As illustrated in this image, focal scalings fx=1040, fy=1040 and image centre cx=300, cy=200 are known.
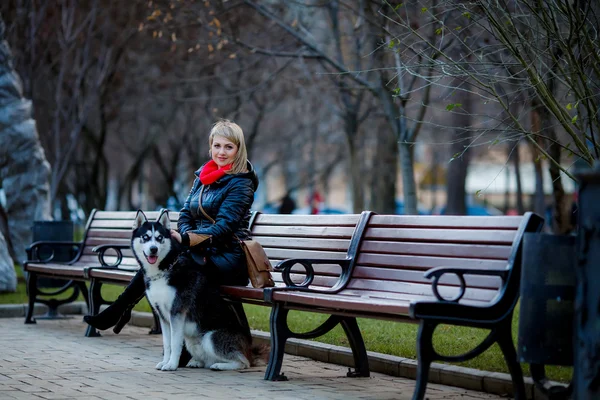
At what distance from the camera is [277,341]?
8.08 m

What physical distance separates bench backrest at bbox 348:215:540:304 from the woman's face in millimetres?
1417

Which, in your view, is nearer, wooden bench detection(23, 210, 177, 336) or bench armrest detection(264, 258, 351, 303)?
bench armrest detection(264, 258, 351, 303)

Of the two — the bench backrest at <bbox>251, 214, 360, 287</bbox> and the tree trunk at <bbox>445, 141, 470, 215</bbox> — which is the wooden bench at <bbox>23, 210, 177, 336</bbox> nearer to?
the bench backrest at <bbox>251, 214, 360, 287</bbox>

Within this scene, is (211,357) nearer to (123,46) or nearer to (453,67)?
(453,67)

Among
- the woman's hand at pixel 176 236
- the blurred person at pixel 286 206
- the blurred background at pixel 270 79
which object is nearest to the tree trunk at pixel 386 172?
the blurred background at pixel 270 79

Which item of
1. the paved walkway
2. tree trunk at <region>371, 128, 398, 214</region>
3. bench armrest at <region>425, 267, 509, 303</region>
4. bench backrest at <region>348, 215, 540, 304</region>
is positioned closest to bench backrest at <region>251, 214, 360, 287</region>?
bench backrest at <region>348, 215, 540, 304</region>

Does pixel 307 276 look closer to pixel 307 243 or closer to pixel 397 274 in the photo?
pixel 307 243

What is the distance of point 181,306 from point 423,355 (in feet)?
8.69

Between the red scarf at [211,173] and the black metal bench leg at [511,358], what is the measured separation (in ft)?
10.5

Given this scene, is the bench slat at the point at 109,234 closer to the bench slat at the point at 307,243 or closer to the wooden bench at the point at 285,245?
the wooden bench at the point at 285,245

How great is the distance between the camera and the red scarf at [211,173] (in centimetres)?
903

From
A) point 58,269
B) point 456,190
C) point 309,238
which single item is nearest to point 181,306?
point 309,238

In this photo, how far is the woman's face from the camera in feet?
29.6

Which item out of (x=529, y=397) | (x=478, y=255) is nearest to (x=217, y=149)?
(x=478, y=255)
